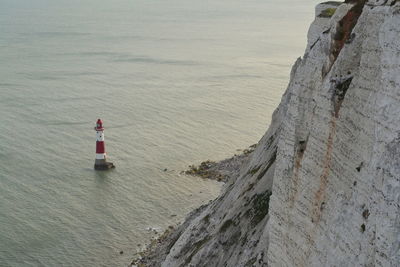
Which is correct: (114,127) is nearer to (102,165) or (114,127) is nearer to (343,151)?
(102,165)

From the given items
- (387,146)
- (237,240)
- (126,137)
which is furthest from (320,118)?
(126,137)

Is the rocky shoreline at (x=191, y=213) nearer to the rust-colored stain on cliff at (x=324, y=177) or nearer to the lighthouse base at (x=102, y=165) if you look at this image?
the lighthouse base at (x=102, y=165)

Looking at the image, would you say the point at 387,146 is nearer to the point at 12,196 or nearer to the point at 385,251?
the point at 385,251

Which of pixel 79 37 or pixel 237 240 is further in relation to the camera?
pixel 79 37

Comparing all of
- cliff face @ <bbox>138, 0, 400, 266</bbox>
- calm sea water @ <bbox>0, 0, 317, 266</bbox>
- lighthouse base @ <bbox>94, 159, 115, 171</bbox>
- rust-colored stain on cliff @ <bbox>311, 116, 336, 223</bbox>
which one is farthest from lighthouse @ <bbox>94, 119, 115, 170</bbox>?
rust-colored stain on cliff @ <bbox>311, 116, 336, 223</bbox>

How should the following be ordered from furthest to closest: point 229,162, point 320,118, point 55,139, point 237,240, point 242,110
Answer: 1. point 242,110
2. point 55,139
3. point 229,162
4. point 237,240
5. point 320,118

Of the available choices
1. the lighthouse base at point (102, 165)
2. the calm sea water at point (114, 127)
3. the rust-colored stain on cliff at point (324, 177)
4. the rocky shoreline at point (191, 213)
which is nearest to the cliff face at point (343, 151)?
the rust-colored stain on cliff at point (324, 177)

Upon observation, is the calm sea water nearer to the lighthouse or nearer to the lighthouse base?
the lighthouse base
